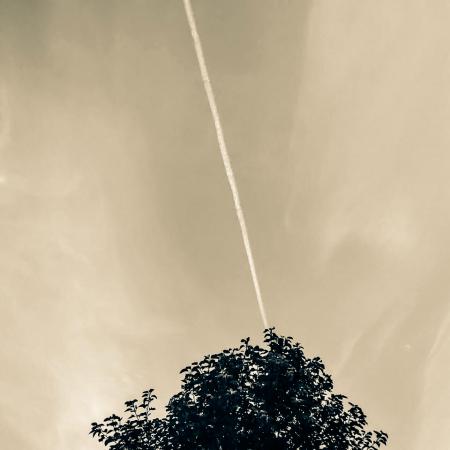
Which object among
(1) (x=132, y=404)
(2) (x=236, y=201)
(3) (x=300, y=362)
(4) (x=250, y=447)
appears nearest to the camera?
(4) (x=250, y=447)

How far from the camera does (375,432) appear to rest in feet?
58.2

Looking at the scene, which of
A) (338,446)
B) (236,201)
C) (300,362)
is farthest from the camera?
(236,201)

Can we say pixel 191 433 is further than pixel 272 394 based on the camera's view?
No

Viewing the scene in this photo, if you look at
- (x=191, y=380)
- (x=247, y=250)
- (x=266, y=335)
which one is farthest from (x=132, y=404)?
(x=247, y=250)

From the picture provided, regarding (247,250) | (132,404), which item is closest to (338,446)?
(132,404)

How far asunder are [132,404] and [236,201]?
19785mm

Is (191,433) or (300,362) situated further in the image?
(300,362)

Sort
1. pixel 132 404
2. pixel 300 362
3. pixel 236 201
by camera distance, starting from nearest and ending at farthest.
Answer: pixel 132 404 < pixel 300 362 < pixel 236 201

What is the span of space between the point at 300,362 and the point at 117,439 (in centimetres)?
962

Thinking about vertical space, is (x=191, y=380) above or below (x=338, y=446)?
above

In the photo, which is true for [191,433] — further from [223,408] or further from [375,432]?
[375,432]

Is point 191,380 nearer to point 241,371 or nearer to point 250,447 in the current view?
point 241,371

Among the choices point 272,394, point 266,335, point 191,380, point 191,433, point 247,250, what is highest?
point 247,250

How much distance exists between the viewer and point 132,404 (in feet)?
57.8
